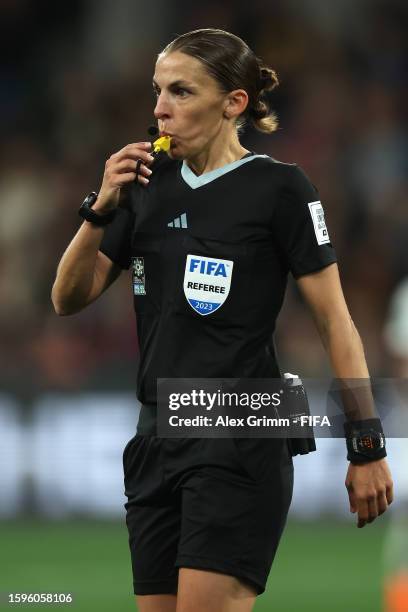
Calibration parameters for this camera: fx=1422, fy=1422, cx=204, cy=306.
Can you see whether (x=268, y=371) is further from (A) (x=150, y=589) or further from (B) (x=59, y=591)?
(B) (x=59, y=591)

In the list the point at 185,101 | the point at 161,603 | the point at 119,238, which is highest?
the point at 185,101

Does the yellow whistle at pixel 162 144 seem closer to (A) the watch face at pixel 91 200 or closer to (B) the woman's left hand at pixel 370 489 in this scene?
(A) the watch face at pixel 91 200

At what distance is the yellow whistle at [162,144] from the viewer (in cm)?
383

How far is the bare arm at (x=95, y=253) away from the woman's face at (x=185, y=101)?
0.29 feet

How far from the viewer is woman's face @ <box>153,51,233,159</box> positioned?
384 centimetres

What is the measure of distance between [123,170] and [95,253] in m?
0.26

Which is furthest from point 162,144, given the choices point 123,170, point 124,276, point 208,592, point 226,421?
point 124,276

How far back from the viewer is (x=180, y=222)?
3873mm

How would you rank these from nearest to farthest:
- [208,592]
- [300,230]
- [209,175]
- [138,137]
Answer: [208,592] < [300,230] < [209,175] < [138,137]

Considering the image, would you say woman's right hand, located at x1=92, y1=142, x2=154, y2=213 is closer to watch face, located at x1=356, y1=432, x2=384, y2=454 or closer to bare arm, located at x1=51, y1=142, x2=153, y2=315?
bare arm, located at x1=51, y1=142, x2=153, y2=315

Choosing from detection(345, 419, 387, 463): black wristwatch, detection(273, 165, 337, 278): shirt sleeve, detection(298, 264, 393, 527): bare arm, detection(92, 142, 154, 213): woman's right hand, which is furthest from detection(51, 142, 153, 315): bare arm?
detection(345, 419, 387, 463): black wristwatch

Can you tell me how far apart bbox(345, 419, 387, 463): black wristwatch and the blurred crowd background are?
604cm

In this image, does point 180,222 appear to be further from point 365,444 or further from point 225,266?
point 365,444

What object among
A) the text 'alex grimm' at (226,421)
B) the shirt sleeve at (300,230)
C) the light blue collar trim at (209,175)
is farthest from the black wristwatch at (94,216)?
the text 'alex grimm' at (226,421)
